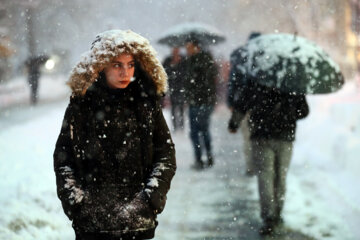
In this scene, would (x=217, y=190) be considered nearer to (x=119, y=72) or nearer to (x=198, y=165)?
(x=198, y=165)

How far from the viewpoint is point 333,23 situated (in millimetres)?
26906

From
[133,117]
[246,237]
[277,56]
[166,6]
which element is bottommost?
[246,237]

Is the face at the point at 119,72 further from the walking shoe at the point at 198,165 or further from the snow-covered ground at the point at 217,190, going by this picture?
the walking shoe at the point at 198,165

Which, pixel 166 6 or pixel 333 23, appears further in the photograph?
pixel 333 23

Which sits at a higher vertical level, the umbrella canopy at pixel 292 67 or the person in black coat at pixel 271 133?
the umbrella canopy at pixel 292 67

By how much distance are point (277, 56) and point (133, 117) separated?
8.14 feet

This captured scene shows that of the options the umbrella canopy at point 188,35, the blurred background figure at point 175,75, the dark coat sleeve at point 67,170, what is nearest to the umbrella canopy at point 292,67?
the blurred background figure at point 175,75

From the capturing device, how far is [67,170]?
2877 mm

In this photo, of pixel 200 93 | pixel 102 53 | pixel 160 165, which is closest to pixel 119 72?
pixel 102 53

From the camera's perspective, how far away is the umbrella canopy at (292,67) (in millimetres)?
4855

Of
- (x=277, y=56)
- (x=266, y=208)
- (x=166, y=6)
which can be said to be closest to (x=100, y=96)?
(x=277, y=56)

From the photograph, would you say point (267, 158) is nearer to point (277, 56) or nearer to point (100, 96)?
point (277, 56)

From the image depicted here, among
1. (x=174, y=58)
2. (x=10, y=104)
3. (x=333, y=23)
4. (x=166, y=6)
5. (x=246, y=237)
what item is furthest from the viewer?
(x=333, y=23)

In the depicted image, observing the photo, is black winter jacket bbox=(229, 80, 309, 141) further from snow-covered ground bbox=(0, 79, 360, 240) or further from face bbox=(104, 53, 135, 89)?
face bbox=(104, 53, 135, 89)
